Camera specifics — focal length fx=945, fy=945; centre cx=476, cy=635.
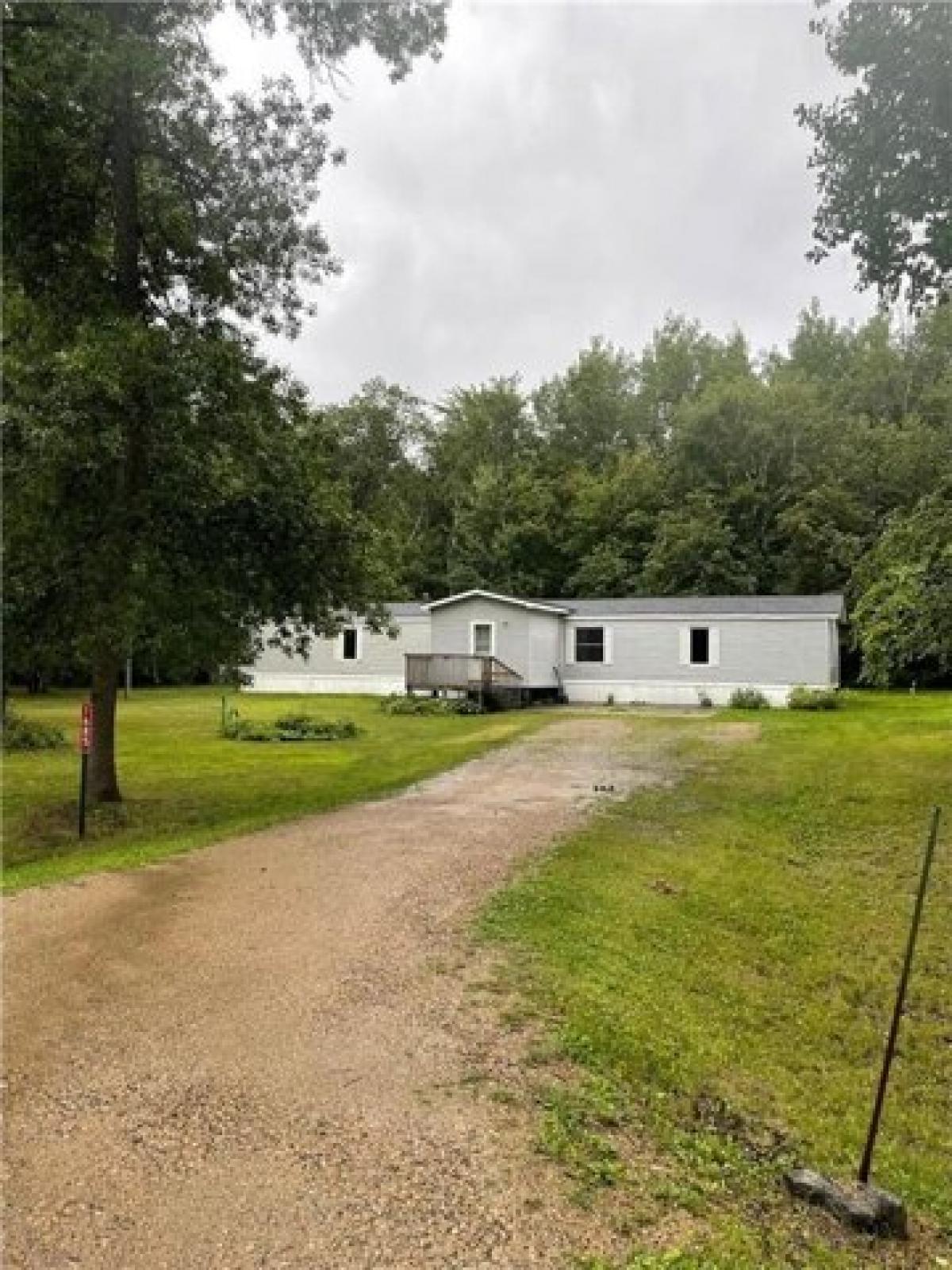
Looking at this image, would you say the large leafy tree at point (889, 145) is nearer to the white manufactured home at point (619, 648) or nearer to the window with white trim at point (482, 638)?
the white manufactured home at point (619, 648)

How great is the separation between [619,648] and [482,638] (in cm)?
401

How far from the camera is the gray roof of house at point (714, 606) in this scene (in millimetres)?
25641

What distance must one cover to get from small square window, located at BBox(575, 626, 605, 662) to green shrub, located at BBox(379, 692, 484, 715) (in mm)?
4353

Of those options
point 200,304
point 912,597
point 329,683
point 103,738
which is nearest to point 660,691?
point 329,683

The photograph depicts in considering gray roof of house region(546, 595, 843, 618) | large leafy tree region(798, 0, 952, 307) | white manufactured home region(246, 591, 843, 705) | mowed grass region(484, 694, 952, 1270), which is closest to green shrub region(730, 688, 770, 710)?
white manufactured home region(246, 591, 843, 705)

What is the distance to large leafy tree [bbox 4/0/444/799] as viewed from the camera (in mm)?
9266

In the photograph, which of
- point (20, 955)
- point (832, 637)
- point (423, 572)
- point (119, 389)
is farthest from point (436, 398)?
point (20, 955)

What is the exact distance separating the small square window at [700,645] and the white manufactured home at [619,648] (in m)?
0.02

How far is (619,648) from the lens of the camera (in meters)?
27.5

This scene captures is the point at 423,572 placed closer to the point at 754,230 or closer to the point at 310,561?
the point at 754,230

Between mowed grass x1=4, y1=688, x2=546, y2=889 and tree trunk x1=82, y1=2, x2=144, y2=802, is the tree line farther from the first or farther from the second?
mowed grass x1=4, y1=688, x2=546, y2=889

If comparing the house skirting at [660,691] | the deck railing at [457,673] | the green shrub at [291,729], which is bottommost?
the green shrub at [291,729]

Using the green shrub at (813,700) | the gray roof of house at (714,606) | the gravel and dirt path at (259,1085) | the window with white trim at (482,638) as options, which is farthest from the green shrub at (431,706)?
the gravel and dirt path at (259,1085)

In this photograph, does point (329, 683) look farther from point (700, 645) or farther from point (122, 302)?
point (122, 302)
